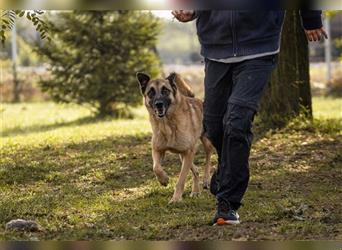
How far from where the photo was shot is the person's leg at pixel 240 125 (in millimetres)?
5539

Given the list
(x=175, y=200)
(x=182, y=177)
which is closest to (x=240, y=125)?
(x=175, y=200)

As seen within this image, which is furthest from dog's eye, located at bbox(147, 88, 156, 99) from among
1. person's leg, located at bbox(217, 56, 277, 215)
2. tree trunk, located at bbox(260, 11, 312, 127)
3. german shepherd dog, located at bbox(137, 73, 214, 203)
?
tree trunk, located at bbox(260, 11, 312, 127)

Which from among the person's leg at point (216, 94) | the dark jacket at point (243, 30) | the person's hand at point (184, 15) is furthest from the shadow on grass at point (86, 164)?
the person's hand at point (184, 15)

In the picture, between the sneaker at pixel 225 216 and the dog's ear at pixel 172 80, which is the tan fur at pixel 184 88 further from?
the sneaker at pixel 225 216

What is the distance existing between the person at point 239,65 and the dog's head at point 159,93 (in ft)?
5.76

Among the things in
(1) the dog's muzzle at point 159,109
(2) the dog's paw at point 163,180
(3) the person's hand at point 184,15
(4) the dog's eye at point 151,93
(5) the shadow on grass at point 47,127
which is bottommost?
(5) the shadow on grass at point 47,127

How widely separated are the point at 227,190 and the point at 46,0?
2580 millimetres

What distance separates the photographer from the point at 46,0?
3494 mm

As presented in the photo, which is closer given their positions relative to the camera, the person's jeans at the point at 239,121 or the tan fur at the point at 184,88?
the person's jeans at the point at 239,121

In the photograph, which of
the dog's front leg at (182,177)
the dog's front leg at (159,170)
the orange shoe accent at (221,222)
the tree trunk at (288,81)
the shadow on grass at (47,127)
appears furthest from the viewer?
the shadow on grass at (47,127)

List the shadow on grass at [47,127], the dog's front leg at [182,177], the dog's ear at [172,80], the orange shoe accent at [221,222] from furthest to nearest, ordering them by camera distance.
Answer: the shadow on grass at [47,127] → the dog's ear at [172,80] → the dog's front leg at [182,177] → the orange shoe accent at [221,222]

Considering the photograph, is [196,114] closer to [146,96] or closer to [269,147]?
[146,96]

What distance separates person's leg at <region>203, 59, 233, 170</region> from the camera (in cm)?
589

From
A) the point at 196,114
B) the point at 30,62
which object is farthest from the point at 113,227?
the point at 30,62
